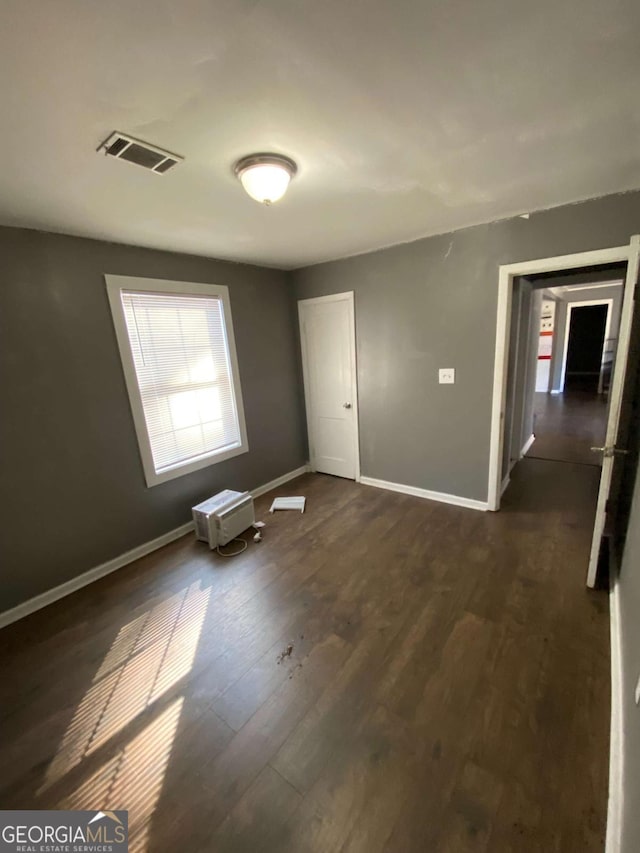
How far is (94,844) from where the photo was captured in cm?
118

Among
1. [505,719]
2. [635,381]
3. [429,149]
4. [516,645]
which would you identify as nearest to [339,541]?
[516,645]

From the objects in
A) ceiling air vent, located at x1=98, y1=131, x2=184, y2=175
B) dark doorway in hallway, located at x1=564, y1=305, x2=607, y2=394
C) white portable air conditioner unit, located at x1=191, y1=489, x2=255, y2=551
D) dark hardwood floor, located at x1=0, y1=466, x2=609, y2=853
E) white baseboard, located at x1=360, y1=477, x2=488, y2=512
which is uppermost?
ceiling air vent, located at x1=98, y1=131, x2=184, y2=175

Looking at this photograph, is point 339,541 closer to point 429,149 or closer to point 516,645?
point 516,645

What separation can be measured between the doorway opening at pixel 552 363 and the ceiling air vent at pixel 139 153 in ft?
7.69

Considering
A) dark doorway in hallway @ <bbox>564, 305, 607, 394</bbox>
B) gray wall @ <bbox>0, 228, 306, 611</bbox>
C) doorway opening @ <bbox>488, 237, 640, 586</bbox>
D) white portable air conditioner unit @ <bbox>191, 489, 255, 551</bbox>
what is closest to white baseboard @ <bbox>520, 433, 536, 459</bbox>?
doorway opening @ <bbox>488, 237, 640, 586</bbox>

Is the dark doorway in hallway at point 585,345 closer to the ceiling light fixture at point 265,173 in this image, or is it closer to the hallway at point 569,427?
the hallway at point 569,427

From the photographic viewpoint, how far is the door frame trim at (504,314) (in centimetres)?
231

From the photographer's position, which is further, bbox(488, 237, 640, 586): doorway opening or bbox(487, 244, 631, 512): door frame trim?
bbox(487, 244, 631, 512): door frame trim

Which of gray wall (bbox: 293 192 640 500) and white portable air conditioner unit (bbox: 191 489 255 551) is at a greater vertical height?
gray wall (bbox: 293 192 640 500)

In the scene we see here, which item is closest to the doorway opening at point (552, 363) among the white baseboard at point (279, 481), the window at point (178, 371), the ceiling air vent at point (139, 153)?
the white baseboard at point (279, 481)

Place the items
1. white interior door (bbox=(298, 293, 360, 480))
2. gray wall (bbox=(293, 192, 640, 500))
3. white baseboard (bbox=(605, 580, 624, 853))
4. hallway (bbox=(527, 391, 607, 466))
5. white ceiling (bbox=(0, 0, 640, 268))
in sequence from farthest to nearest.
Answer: hallway (bbox=(527, 391, 607, 466)) → white interior door (bbox=(298, 293, 360, 480)) → gray wall (bbox=(293, 192, 640, 500)) → white baseboard (bbox=(605, 580, 624, 853)) → white ceiling (bbox=(0, 0, 640, 268))

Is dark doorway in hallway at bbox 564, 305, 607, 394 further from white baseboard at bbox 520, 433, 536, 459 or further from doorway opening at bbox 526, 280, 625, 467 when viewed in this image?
white baseboard at bbox 520, 433, 536, 459

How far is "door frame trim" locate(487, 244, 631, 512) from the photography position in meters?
2.31

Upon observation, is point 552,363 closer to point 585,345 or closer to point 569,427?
point 585,345
